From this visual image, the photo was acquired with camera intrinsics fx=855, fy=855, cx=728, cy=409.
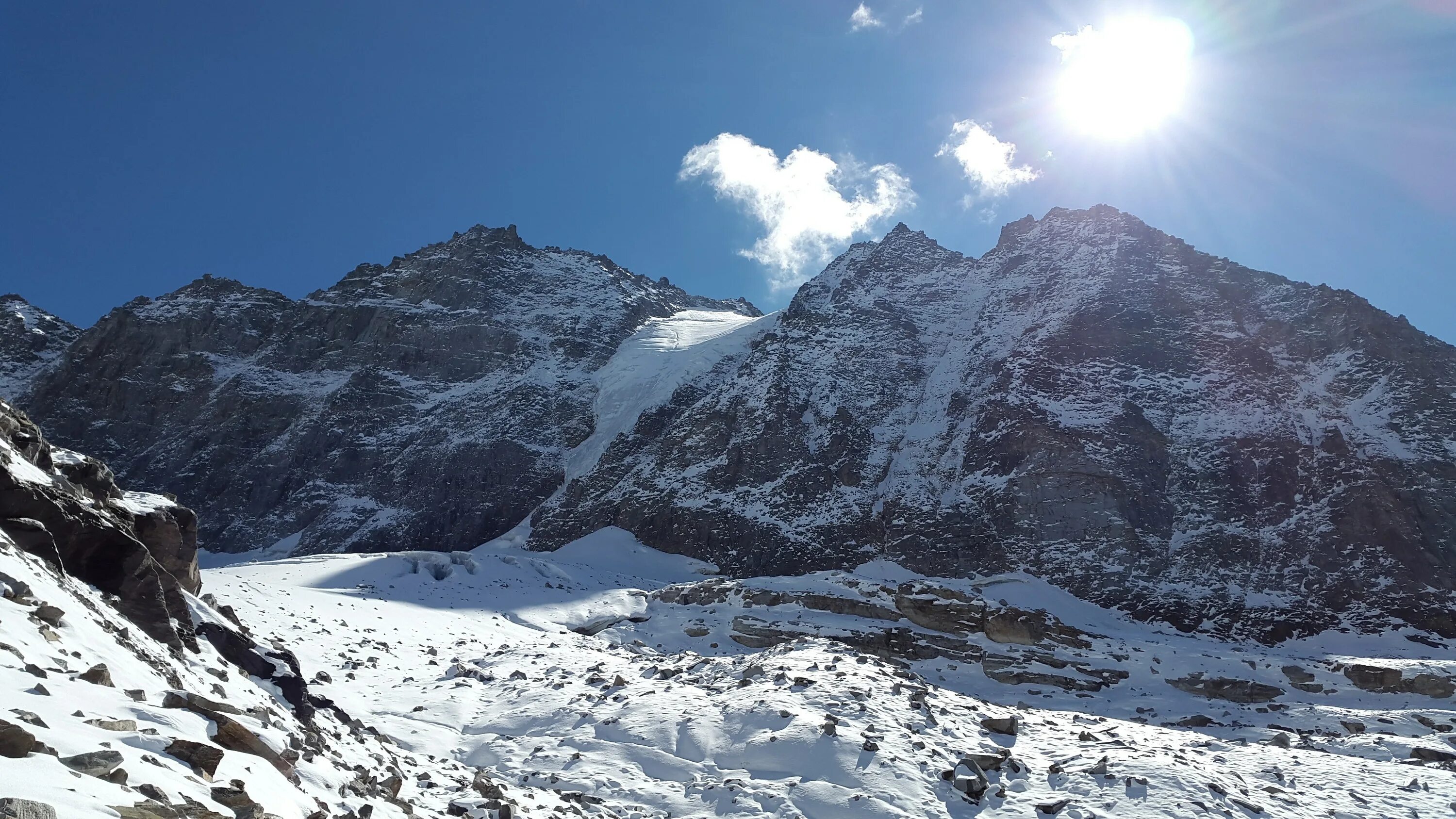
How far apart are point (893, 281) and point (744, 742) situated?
9330cm

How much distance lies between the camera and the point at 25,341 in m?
117

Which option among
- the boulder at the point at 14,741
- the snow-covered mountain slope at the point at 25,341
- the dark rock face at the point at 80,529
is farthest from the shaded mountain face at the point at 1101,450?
the snow-covered mountain slope at the point at 25,341

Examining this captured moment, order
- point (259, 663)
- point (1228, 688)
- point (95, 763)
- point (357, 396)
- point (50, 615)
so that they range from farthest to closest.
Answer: point (357, 396) < point (1228, 688) < point (259, 663) < point (50, 615) < point (95, 763)

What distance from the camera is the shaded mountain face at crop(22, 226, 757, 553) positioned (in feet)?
287

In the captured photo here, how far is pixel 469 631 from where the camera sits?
33469 mm

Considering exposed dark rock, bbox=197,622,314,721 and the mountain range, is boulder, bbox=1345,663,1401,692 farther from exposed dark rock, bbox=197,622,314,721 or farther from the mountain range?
exposed dark rock, bbox=197,622,314,721

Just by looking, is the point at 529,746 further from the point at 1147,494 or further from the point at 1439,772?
the point at 1147,494

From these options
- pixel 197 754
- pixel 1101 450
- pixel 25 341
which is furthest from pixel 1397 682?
pixel 25 341

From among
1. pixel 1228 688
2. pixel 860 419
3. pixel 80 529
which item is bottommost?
pixel 80 529

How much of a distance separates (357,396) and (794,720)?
308 ft

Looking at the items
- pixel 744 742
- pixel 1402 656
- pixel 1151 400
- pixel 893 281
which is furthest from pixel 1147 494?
pixel 744 742

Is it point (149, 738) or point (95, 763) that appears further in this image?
point (149, 738)

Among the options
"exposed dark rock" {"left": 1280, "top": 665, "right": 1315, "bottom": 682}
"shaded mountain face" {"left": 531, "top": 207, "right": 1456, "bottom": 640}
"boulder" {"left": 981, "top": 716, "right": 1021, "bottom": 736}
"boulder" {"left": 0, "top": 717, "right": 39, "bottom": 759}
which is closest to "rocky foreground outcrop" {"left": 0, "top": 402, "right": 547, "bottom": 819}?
"boulder" {"left": 0, "top": 717, "right": 39, "bottom": 759}

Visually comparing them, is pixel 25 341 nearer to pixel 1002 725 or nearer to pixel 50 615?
pixel 50 615
